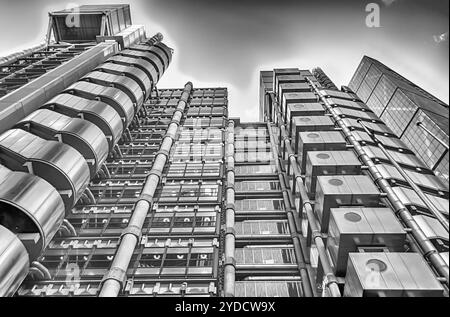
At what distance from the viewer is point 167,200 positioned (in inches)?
1001

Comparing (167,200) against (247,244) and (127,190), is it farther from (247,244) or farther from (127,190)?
(247,244)

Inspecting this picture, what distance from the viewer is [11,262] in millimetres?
15703

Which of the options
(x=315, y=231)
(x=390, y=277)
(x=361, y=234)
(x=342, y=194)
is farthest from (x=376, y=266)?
(x=315, y=231)

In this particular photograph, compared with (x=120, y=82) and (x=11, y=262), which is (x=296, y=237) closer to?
(x=11, y=262)

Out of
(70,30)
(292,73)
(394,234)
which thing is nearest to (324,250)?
(394,234)

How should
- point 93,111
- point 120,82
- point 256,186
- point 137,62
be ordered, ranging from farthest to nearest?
point 137,62 < point 120,82 < point 256,186 < point 93,111

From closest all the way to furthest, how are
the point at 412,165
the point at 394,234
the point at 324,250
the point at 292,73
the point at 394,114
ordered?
the point at 394,234 → the point at 324,250 → the point at 412,165 → the point at 292,73 → the point at 394,114

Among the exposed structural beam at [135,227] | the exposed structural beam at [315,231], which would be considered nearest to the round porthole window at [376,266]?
the exposed structural beam at [315,231]

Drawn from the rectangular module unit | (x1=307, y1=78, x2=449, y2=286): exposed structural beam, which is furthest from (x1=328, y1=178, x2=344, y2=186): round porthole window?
(x1=307, y1=78, x2=449, y2=286): exposed structural beam

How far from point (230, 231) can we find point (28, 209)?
1026 cm

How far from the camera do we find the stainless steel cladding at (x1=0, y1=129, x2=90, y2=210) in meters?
20.4

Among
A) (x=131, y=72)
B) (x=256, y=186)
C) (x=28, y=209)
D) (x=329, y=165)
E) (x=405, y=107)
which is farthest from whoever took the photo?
(x=405, y=107)
